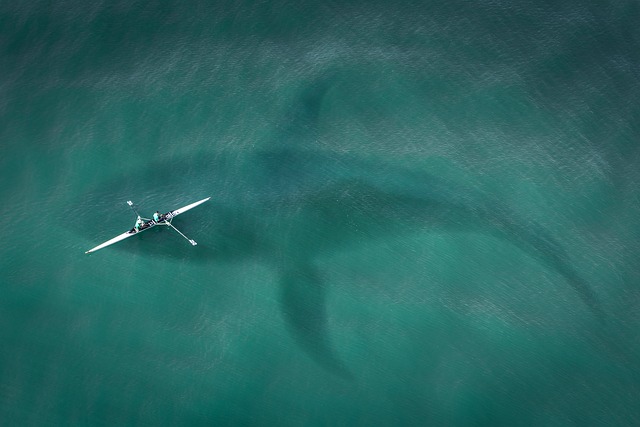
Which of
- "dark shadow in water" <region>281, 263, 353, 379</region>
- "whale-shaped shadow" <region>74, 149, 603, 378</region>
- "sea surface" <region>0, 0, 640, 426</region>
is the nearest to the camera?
"sea surface" <region>0, 0, 640, 426</region>

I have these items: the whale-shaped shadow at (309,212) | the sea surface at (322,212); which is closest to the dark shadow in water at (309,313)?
the whale-shaped shadow at (309,212)

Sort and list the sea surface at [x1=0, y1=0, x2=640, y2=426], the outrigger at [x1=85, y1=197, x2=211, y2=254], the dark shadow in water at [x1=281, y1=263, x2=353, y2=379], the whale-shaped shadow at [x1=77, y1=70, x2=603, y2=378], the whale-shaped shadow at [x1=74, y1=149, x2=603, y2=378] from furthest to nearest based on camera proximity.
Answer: the whale-shaped shadow at [x1=77, y1=70, x2=603, y2=378] < the whale-shaped shadow at [x1=74, y1=149, x2=603, y2=378] < the outrigger at [x1=85, y1=197, x2=211, y2=254] < the dark shadow in water at [x1=281, y1=263, x2=353, y2=379] < the sea surface at [x1=0, y1=0, x2=640, y2=426]

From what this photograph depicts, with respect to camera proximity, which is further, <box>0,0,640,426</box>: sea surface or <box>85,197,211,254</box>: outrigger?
<box>85,197,211,254</box>: outrigger

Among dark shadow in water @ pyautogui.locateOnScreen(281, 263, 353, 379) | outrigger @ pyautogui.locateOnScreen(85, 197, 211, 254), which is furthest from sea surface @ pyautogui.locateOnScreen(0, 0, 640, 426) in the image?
outrigger @ pyautogui.locateOnScreen(85, 197, 211, 254)

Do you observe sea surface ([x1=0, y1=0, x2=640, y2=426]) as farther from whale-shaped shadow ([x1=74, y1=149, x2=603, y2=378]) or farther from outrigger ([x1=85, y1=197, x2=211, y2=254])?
outrigger ([x1=85, y1=197, x2=211, y2=254])

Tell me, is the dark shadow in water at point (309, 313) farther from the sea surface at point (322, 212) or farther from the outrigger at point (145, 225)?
the outrigger at point (145, 225)

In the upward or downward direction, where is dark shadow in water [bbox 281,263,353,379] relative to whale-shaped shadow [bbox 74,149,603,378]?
downward
